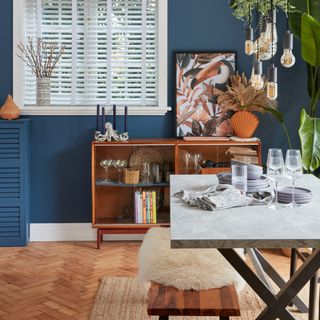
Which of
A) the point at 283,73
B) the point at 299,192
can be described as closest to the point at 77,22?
the point at 283,73

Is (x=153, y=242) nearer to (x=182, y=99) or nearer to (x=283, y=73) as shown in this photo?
(x=182, y=99)

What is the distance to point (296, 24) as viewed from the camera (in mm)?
4578

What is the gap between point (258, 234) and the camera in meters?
2.06

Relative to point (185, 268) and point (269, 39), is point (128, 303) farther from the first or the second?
point (269, 39)

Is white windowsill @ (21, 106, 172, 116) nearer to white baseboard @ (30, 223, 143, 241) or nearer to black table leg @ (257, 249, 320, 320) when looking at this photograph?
white baseboard @ (30, 223, 143, 241)

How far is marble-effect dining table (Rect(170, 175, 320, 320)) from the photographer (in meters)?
2.01

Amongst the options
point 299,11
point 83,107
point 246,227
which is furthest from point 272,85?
point 83,107

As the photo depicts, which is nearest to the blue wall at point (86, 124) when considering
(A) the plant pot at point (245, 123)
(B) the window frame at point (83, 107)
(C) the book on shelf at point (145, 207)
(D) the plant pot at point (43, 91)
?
(B) the window frame at point (83, 107)

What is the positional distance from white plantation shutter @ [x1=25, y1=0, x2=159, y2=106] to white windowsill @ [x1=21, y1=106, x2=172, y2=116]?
133mm

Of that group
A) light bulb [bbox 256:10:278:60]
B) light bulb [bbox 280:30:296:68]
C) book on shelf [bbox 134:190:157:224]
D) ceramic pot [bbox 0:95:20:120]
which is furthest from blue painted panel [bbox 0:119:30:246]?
light bulb [bbox 280:30:296:68]

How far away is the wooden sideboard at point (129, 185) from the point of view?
15.7 ft

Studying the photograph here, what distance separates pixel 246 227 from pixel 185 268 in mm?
629

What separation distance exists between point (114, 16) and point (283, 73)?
1540 millimetres

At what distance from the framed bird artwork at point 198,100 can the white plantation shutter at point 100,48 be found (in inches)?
10.1
